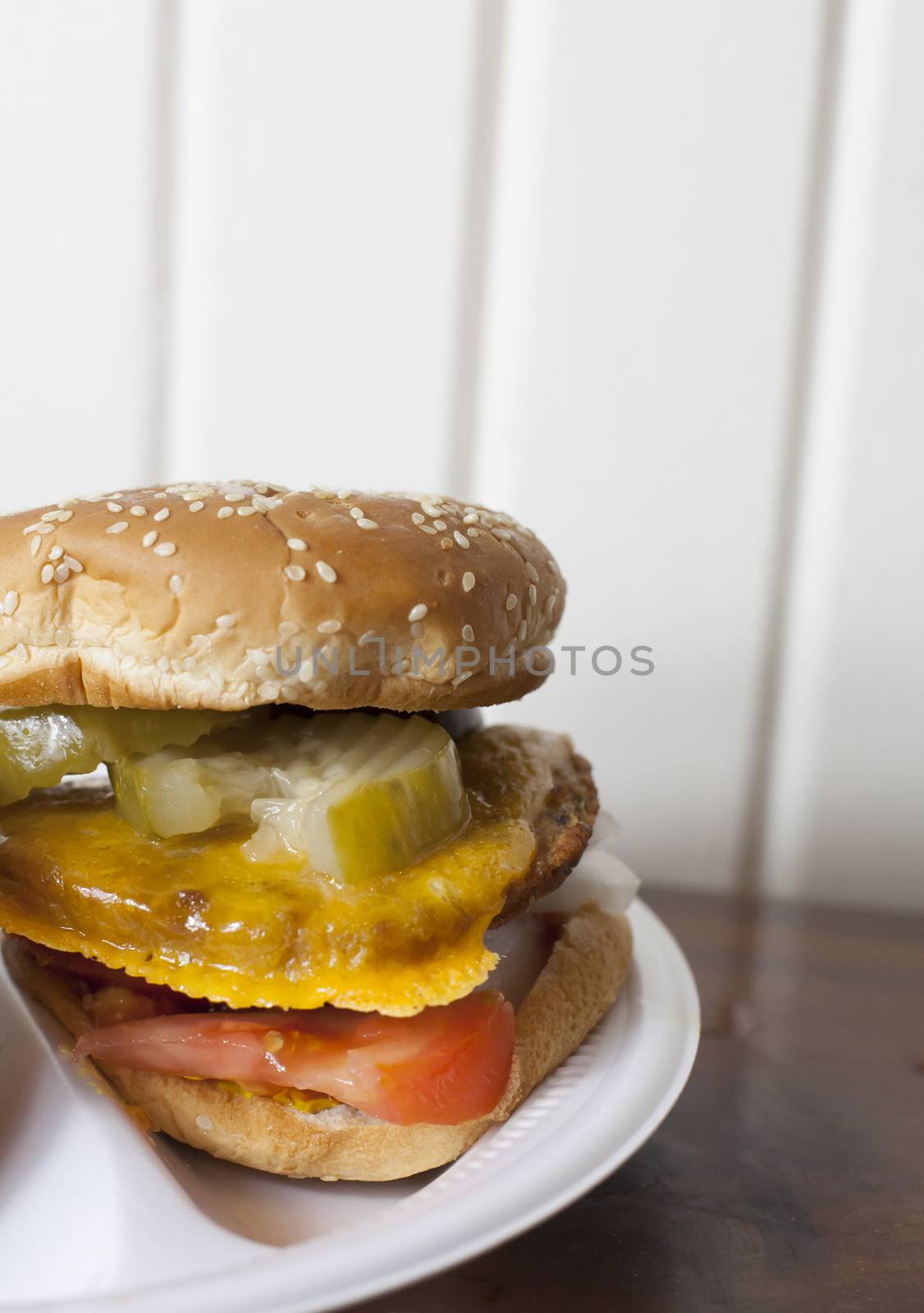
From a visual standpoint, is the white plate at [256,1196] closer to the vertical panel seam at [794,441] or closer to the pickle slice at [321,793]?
the pickle slice at [321,793]

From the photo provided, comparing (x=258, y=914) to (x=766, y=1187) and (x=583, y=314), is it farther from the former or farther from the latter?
(x=583, y=314)

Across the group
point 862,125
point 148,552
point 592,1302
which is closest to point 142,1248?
point 592,1302

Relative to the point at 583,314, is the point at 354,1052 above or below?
below

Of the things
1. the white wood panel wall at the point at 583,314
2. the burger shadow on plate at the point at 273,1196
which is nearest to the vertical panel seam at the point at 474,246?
the white wood panel wall at the point at 583,314


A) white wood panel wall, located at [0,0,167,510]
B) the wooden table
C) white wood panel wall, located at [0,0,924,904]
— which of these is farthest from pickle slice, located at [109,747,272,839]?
white wood panel wall, located at [0,0,167,510]

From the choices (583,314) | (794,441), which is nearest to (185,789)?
(583,314)

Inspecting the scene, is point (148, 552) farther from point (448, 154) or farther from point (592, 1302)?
point (448, 154)
